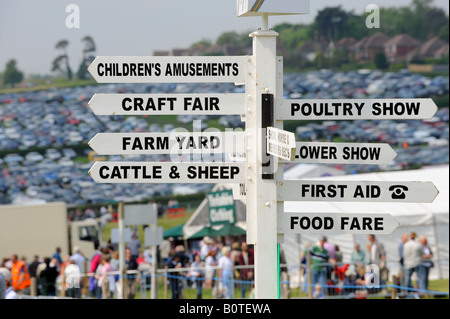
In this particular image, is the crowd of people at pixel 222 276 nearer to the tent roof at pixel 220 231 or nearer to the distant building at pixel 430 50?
the tent roof at pixel 220 231

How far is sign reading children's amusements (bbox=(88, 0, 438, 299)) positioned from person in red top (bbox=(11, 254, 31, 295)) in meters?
11.8

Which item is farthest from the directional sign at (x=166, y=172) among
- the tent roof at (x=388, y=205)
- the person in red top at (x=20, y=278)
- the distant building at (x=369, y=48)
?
the distant building at (x=369, y=48)

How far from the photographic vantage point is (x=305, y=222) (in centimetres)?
550

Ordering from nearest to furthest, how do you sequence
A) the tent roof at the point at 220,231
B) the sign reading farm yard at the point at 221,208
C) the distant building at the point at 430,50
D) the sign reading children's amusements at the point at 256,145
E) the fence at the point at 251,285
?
the sign reading children's amusements at the point at 256,145 → the fence at the point at 251,285 → the sign reading farm yard at the point at 221,208 → the tent roof at the point at 220,231 → the distant building at the point at 430,50

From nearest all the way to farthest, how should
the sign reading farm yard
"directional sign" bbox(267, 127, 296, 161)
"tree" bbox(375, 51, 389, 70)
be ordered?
"directional sign" bbox(267, 127, 296, 161), the sign reading farm yard, "tree" bbox(375, 51, 389, 70)

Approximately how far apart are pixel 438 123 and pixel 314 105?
4688cm

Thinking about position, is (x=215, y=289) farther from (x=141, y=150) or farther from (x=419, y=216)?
(x=141, y=150)

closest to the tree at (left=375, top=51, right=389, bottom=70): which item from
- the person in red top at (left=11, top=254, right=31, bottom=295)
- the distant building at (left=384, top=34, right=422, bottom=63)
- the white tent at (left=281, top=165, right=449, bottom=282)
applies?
the distant building at (left=384, top=34, right=422, bottom=63)

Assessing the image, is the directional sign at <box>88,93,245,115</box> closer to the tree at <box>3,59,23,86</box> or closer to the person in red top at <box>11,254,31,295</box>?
the person in red top at <box>11,254,31,295</box>

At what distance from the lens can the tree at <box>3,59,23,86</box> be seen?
2266 inches

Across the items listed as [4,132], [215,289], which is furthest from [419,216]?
[4,132]

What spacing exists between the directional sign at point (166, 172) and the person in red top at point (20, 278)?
1177 cm

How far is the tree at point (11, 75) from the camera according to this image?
5756cm

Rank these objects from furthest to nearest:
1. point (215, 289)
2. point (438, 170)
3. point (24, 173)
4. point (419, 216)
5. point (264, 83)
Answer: point (24, 173) < point (438, 170) < point (419, 216) < point (215, 289) < point (264, 83)
